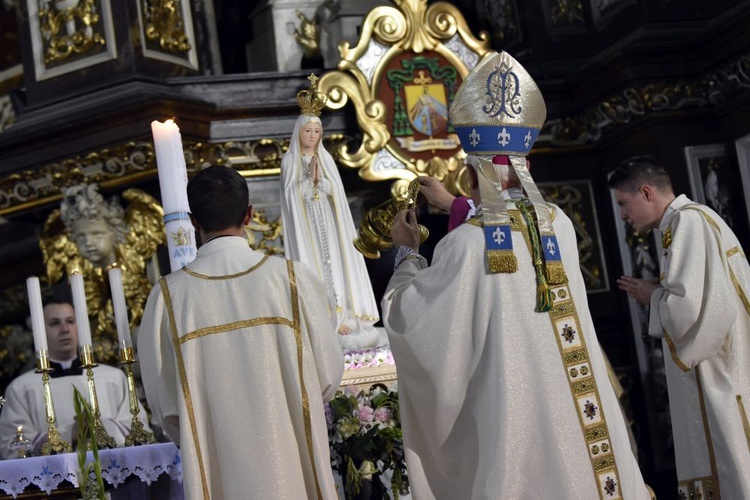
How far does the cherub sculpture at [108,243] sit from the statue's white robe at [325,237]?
4.47 ft

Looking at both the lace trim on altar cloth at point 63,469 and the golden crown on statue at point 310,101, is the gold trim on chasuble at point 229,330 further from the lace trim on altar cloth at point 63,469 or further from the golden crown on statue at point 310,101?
the golden crown on statue at point 310,101

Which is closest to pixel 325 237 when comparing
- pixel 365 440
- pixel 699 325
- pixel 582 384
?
pixel 365 440

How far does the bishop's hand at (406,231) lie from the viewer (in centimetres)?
469

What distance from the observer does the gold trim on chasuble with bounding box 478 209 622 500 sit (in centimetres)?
433

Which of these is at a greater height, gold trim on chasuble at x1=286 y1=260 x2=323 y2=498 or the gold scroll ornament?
the gold scroll ornament

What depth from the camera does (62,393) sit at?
7129 mm

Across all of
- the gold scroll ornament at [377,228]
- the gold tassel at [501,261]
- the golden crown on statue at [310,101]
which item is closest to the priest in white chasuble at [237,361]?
the gold tassel at [501,261]

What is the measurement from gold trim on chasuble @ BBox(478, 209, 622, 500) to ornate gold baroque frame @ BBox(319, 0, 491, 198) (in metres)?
3.82

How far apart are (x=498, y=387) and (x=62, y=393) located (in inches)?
140

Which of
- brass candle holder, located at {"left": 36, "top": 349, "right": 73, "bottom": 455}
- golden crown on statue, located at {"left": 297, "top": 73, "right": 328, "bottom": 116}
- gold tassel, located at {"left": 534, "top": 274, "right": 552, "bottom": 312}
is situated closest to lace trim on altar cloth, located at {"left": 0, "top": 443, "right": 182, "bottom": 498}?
brass candle holder, located at {"left": 36, "top": 349, "right": 73, "bottom": 455}

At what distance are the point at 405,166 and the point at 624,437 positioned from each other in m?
4.14

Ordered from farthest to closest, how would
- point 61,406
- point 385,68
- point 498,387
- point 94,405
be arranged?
point 385,68, point 61,406, point 94,405, point 498,387

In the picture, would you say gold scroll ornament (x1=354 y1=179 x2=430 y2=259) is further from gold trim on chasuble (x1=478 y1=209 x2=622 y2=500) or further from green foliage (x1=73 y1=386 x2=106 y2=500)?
green foliage (x1=73 y1=386 x2=106 y2=500)

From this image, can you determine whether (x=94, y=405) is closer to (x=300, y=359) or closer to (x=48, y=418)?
(x=48, y=418)
